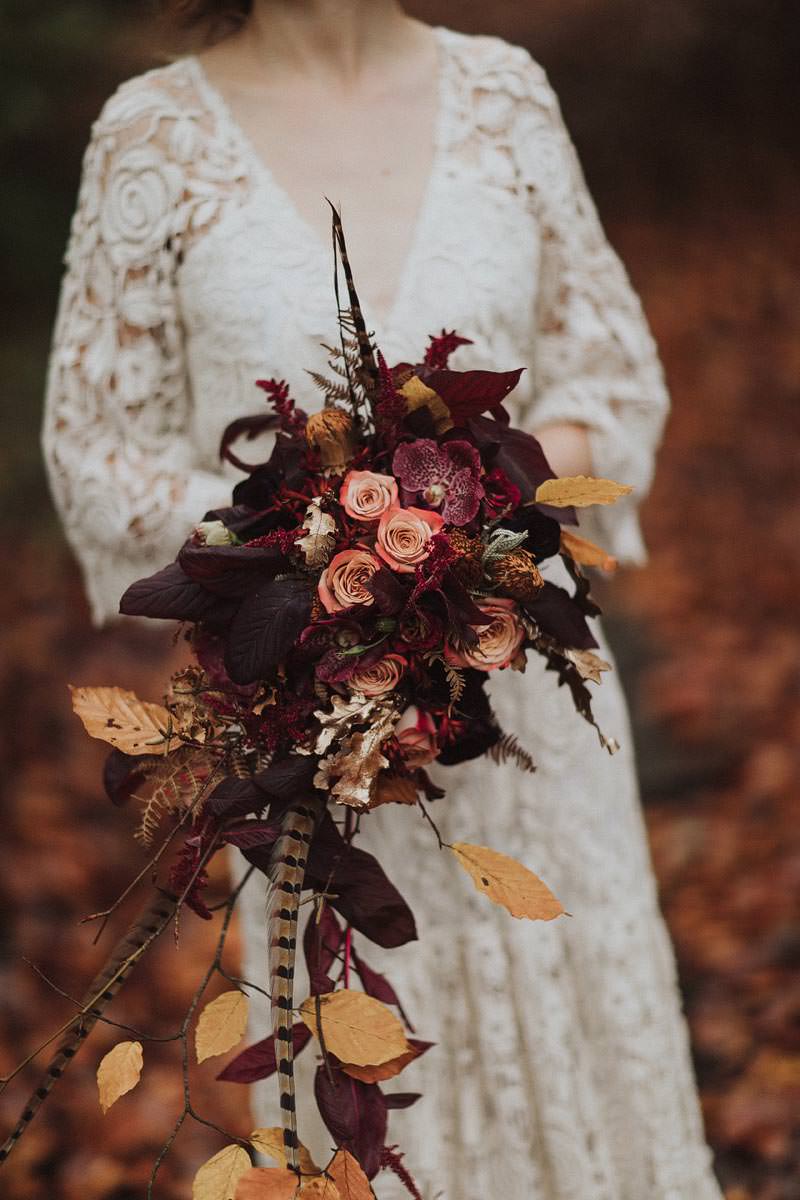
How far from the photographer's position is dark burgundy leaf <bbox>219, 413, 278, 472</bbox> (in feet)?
4.92

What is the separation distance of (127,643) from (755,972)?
9.68 ft

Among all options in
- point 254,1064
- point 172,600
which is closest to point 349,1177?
point 254,1064

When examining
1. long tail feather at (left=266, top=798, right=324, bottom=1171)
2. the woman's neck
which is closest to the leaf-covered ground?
long tail feather at (left=266, top=798, right=324, bottom=1171)

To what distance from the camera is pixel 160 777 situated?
1314 mm

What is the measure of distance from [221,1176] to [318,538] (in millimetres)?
567

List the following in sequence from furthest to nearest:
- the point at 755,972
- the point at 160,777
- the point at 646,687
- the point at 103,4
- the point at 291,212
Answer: the point at 646,687
the point at 103,4
the point at 755,972
the point at 291,212
the point at 160,777

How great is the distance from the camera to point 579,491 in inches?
51.0

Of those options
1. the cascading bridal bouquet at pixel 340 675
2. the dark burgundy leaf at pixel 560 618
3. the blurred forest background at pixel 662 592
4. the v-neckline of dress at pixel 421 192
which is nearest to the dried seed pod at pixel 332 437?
the cascading bridal bouquet at pixel 340 675

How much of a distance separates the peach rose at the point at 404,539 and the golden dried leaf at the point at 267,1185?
0.53 m

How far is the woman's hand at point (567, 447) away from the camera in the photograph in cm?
172

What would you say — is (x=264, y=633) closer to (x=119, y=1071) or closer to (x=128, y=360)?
(x=119, y=1071)

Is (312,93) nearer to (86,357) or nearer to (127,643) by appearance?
(86,357)

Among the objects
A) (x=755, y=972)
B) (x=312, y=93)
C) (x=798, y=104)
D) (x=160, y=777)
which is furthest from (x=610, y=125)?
(x=160, y=777)

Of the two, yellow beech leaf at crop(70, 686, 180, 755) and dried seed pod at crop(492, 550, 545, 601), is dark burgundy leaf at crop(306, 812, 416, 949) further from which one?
dried seed pod at crop(492, 550, 545, 601)
